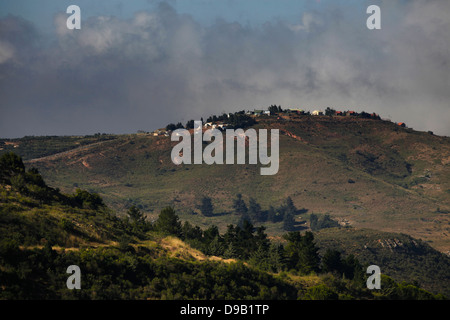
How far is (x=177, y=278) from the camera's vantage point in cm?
4134

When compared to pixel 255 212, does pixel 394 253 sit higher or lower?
lower

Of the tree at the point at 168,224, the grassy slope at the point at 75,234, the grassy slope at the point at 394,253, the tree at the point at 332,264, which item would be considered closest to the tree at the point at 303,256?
the tree at the point at 332,264

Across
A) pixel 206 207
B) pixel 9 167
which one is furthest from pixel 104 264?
pixel 206 207

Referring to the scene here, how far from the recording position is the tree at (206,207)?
183 m

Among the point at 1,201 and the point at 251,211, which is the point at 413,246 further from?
the point at 1,201

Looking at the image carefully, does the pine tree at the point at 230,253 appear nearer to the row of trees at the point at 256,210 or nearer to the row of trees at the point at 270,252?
the row of trees at the point at 270,252

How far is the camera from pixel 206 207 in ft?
603

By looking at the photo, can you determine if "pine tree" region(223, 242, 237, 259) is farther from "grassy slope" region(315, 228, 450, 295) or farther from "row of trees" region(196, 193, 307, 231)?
"row of trees" region(196, 193, 307, 231)

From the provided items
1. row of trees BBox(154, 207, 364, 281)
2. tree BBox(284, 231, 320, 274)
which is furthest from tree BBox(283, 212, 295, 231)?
tree BBox(284, 231, 320, 274)

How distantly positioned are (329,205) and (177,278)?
482ft

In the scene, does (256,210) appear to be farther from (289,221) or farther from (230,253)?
(230,253)
